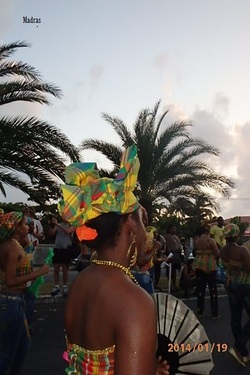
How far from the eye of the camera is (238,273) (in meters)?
6.20

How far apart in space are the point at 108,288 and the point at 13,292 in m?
2.86

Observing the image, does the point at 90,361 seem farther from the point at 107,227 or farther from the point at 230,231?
the point at 230,231

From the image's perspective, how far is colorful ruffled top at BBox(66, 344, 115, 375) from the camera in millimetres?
1714

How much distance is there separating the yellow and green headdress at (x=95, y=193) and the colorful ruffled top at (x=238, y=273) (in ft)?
14.7

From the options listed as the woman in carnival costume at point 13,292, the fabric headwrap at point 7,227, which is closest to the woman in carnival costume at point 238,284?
the woman in carnival costume at point 13,292

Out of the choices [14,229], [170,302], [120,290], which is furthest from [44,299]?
[120,290]

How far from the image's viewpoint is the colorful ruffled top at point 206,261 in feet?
29.1

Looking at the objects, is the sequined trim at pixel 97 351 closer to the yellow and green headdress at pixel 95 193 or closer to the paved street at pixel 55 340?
the yellow and green headdress at pixel 95 193

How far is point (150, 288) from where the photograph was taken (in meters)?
6.63

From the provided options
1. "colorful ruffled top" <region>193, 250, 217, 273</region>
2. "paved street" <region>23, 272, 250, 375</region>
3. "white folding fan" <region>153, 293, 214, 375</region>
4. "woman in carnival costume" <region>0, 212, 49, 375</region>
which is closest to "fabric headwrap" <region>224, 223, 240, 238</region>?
"paved street" <region>23, 272, 250, 375</region>

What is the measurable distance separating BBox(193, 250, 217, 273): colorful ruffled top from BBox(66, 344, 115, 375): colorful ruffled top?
23.4 ft

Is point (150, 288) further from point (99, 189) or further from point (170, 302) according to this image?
point (99, 189)

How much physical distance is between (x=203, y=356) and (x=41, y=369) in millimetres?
3751

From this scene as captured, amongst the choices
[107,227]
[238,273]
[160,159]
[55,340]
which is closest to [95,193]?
[107,227]
